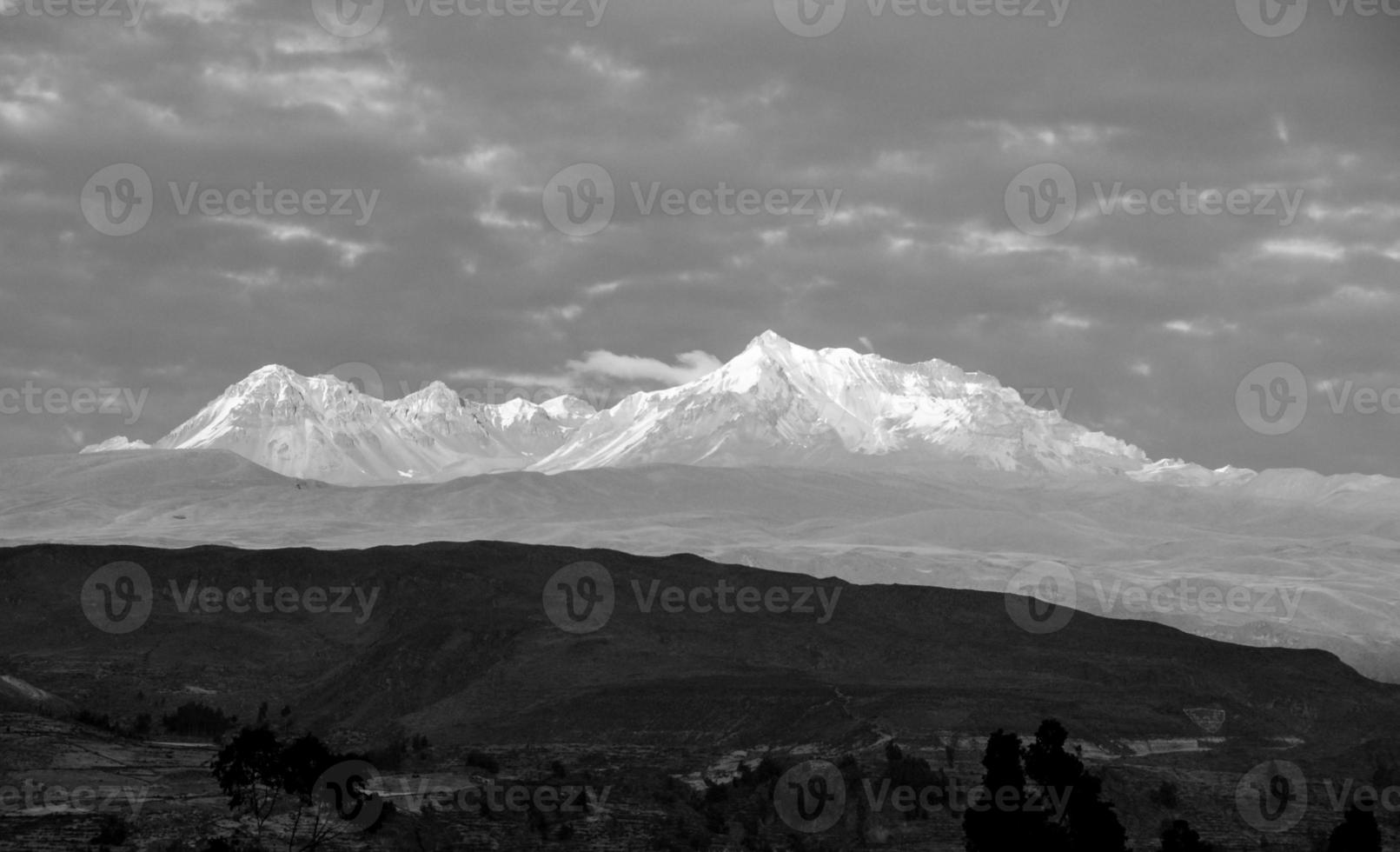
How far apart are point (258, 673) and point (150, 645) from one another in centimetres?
927

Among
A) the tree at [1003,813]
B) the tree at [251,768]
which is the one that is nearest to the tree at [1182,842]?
the tree at [1003,813]

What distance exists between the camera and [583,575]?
16200 centimetres

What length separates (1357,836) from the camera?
6862 centimetres

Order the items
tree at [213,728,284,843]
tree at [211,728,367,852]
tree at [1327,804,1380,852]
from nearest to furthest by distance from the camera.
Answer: tree at [1327,804,1380,852]
tree at [213,728,284,843]
tree at [211,728,367,852]

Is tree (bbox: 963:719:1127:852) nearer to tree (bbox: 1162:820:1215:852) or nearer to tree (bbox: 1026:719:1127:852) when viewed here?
tree (bbox: 1026:719:1127:852)

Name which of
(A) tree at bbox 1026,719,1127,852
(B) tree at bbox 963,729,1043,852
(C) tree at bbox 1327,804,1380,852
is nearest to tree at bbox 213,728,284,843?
(B) tree at bbox 963,729,1043,852

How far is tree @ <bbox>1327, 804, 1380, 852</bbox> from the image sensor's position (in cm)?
6838

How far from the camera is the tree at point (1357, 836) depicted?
224 feet

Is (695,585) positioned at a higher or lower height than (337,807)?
higher

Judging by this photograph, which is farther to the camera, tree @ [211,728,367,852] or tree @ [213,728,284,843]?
tree @ [211,728,367,852]

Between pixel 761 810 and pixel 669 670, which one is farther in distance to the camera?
pixel 669 670

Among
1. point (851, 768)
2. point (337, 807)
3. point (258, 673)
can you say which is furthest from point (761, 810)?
point (258, 673)

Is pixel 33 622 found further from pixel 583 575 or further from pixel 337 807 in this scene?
pixel 337 807

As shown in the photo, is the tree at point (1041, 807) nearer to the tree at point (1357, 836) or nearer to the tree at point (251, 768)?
the tree at point (1357, 836)
